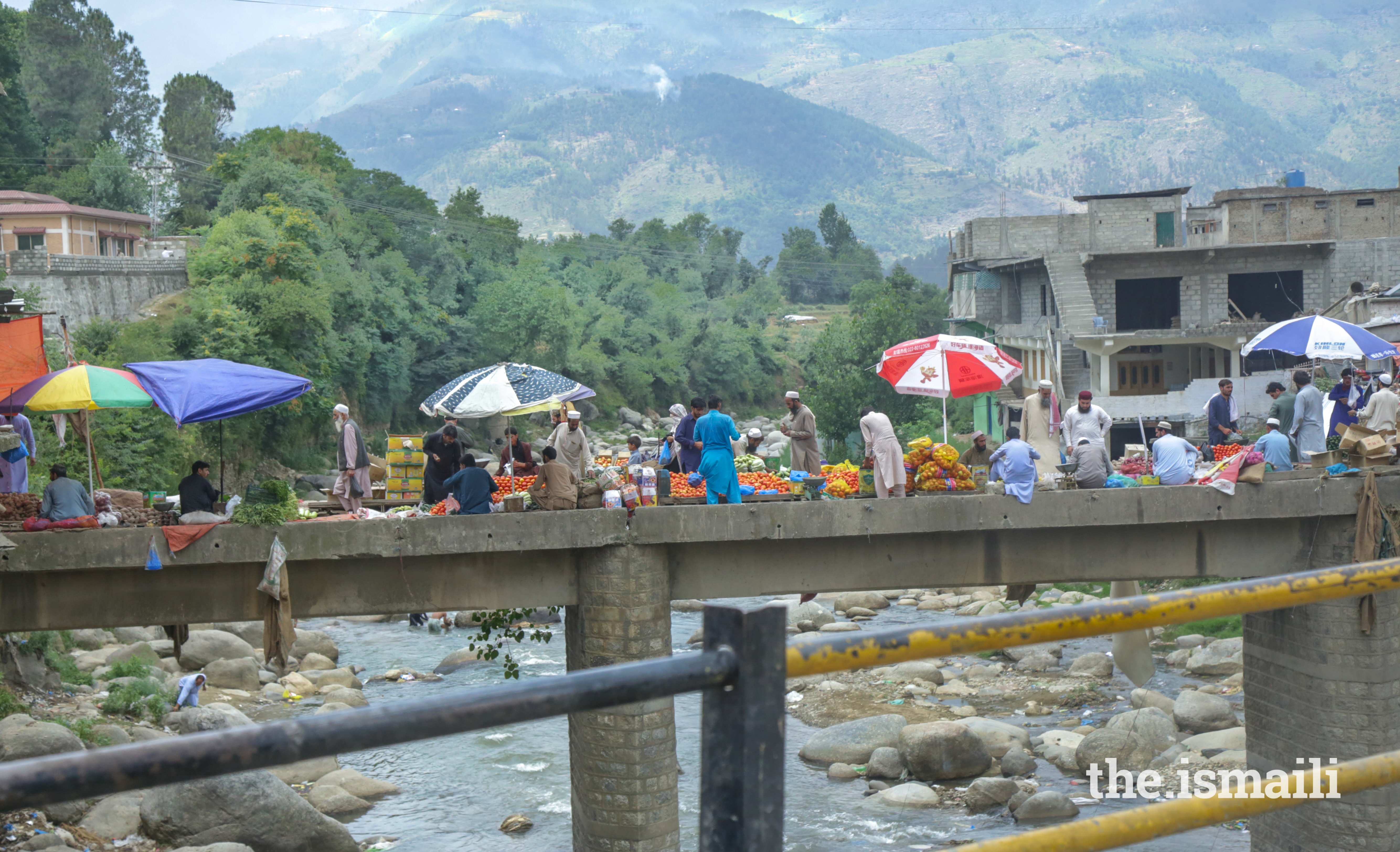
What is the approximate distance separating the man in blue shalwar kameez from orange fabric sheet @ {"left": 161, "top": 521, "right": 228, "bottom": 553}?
639 centimetres

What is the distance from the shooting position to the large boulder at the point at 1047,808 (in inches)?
732

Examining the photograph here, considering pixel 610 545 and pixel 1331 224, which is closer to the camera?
pixel 610 545

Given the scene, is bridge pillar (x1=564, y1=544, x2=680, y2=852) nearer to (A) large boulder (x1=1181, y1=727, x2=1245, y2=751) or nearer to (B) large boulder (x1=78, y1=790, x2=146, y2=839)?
(B) large boulder (x1=78, y1=790, x2=146, y2=839)

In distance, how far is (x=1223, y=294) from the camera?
4288 centimetres

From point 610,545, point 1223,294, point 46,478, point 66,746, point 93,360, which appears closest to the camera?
point 610,545

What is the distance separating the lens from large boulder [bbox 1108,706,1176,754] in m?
21.2

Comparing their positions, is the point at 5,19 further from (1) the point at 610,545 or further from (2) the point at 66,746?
(1) the point at 610,545

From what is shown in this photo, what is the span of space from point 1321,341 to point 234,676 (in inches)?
898

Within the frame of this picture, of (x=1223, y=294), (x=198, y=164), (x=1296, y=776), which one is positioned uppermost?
(x=198, y=164)

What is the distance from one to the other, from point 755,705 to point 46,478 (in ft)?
93.4

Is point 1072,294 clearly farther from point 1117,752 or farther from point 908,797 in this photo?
point 908,797

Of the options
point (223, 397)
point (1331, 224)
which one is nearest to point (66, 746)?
point (223, 397)

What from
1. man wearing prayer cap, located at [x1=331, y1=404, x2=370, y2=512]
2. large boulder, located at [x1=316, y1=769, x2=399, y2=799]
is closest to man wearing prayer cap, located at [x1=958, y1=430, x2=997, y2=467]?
man wearing prayer cap, located at [x1=331, y1=404, x2=370, y2=512]

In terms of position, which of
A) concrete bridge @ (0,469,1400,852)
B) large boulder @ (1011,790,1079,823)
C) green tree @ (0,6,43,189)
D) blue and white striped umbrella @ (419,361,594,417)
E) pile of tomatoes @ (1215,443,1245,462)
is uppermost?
green tree @ (0,6,43,189)
